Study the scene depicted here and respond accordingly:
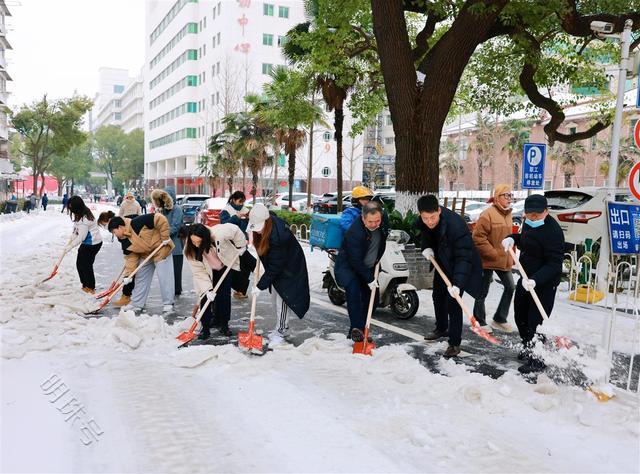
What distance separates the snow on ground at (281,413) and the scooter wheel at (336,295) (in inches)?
81.2

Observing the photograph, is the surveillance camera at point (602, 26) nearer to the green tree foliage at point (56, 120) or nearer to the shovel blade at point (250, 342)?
the shovel blade at point (250, 342)

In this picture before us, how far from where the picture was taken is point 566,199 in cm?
1141

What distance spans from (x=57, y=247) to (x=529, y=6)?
13.1m

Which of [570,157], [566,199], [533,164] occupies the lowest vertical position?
[566,199]

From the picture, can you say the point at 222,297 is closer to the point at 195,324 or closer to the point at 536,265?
the point at 195,324

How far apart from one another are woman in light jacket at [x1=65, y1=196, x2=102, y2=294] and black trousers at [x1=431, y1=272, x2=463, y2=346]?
5.28 meters

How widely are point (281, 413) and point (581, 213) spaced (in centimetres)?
892

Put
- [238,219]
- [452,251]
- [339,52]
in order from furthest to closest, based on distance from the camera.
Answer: [339,52] → [238,219] → [452,251]

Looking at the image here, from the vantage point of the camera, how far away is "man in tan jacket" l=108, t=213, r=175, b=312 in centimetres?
750

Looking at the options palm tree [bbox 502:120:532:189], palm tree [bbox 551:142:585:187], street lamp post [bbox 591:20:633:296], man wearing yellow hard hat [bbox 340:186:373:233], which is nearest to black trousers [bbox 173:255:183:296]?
man wearing yellow hard hat [bbox 340:186:373:233]

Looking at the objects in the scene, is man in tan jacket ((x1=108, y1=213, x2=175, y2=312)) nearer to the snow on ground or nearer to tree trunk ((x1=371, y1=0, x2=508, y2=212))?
the snow on ground

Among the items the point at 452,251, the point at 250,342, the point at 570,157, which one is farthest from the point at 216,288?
the point at 570,157

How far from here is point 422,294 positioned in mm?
9227

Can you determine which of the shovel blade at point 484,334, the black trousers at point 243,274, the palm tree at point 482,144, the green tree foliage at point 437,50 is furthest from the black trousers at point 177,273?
the palm tree at point 482,144
